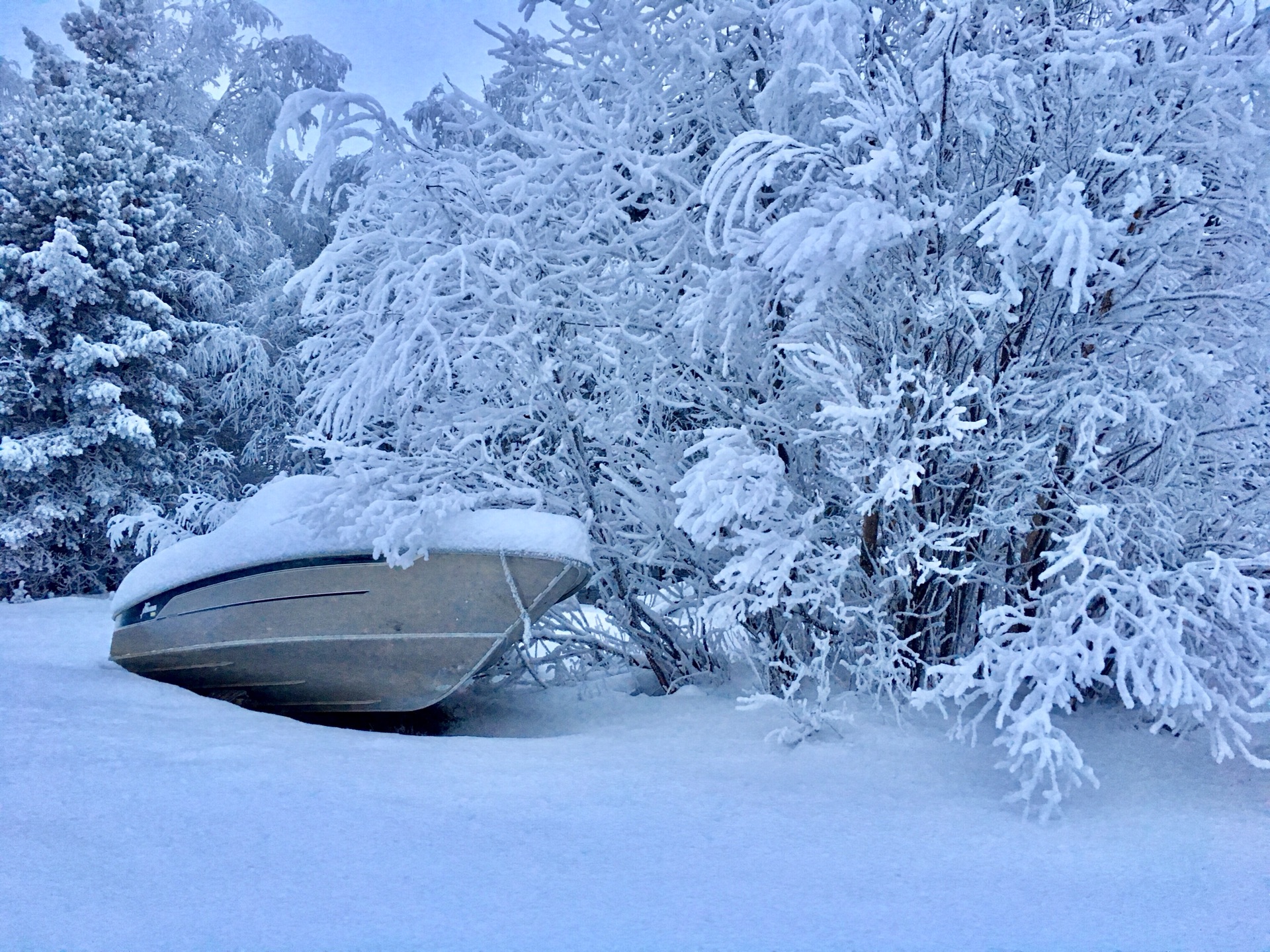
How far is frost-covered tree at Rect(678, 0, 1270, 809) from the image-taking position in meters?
3.18

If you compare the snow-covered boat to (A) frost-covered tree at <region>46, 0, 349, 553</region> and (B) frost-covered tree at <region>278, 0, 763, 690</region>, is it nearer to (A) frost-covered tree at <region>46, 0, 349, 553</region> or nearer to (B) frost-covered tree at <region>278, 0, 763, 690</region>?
(B) frost-covered tree at <region>278, 0, 763, 690</region>

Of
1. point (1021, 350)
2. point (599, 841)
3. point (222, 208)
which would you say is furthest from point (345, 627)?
point (222, 208)

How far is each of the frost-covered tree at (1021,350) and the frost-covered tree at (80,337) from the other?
10.7 m

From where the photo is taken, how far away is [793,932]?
2.25 metres

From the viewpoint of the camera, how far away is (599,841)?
2.79 meters

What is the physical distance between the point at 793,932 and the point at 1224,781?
205 cm

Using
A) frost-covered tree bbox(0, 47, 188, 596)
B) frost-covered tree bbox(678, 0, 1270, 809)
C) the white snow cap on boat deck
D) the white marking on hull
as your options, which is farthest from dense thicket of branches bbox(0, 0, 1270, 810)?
frost-covered tree bbox(0, 47, 188, 596)

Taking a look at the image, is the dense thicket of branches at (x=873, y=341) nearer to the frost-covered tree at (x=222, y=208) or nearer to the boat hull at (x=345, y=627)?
the boat hull at (x=345, y=627)

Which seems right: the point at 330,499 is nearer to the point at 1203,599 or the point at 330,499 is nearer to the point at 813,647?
the point at 813,647

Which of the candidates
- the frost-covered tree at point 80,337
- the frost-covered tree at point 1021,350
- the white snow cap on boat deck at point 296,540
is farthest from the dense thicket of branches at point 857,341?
the frost-covered tree at point 80,337

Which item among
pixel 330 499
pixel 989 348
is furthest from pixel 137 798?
pixel 989 348

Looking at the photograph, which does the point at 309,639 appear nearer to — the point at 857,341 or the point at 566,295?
the point at 566,295

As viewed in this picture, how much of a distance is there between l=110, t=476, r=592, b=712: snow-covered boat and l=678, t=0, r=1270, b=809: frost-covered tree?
1.19 m

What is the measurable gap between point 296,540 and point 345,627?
54cm
